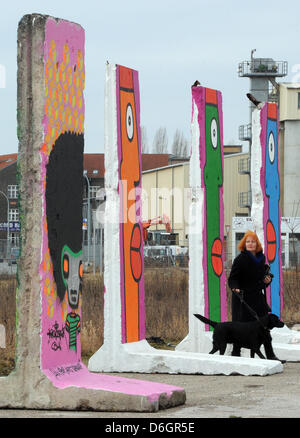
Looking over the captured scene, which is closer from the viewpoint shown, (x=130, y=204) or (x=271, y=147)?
(x=130, y=204)

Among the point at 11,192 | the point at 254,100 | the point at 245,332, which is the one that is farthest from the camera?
the point at 11,192

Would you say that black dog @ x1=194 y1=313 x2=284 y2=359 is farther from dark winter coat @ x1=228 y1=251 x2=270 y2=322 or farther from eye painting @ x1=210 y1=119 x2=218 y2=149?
eye painting @ x1=210 y1=119 x2=218 y2=149

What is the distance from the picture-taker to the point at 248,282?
12664 mm

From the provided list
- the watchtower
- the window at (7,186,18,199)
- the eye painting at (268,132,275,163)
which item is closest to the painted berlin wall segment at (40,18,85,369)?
the eye painting at (268,132,275,163)

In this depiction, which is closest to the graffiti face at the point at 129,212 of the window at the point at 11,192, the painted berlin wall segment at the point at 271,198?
the painted berlin wall segment at the point at 271,198

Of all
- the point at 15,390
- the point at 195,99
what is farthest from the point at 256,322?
the point at 15,390

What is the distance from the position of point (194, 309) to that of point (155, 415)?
5.29 meters

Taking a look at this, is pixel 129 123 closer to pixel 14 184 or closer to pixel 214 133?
pixel 214 133

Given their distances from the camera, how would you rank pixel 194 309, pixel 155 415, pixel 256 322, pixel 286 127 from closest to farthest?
pixel 155 415 → pixel 256 322 → pixel 194 309 → pixel 286 127

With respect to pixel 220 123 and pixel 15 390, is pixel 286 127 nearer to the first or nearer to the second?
pixel 220 123

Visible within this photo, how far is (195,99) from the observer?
1366 cm

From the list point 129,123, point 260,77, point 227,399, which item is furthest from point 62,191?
point 260,77

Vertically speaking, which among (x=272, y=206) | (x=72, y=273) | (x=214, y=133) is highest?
(x=214, y=133)

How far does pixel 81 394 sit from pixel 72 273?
3.87ft
